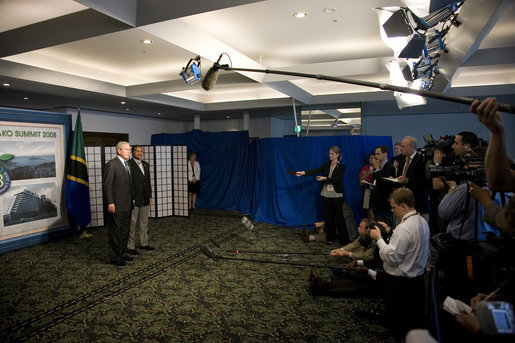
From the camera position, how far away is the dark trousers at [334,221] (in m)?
4.64

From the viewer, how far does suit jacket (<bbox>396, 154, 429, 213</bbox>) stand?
135 inches

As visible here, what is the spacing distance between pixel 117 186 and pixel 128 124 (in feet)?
19.4

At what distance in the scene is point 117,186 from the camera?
384cm

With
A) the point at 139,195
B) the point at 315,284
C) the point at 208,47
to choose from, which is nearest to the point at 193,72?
the point at 208,47

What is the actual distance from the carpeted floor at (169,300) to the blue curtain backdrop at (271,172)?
132 cm

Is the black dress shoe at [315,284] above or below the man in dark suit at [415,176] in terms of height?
below

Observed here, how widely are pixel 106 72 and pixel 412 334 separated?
6425mm

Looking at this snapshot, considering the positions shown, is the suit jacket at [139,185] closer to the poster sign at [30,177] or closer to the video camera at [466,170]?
the poster sign at [30,177]

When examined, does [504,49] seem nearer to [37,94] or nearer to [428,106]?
[428,106]

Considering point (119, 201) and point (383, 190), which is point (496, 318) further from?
point (119, 201)

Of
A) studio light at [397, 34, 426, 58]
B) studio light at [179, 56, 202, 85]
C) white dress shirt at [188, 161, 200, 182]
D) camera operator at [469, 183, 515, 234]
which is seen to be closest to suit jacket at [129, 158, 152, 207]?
studio light at [179, 56, 202, 85]

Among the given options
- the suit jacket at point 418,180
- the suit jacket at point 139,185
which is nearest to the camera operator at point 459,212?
the suit jacket at point 418,180

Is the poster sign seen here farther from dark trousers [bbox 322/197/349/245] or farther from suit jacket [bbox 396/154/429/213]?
suit jacket [bbox 396/154/429/213]

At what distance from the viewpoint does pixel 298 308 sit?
2.79 m
